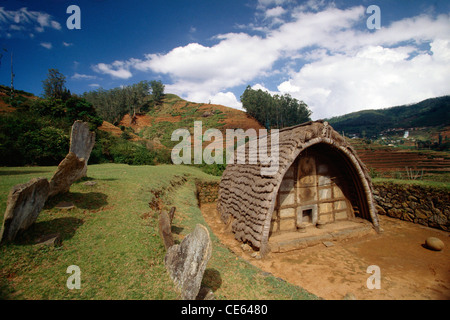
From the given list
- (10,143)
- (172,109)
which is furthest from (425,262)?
(172,109)

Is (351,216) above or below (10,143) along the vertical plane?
below

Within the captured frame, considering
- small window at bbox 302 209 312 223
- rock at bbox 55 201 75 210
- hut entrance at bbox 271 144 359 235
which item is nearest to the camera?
rock at bbox 55 201 75 210

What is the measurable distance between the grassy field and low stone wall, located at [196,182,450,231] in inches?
305

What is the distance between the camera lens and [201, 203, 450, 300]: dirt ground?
430 cm

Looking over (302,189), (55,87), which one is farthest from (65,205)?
(55,87)

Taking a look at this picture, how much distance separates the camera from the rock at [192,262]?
2957mm

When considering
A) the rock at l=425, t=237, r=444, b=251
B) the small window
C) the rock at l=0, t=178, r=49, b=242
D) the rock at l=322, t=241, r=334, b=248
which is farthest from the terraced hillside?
the rock at l=0, t=178, r=49, b=242

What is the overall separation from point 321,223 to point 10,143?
64.5 ft

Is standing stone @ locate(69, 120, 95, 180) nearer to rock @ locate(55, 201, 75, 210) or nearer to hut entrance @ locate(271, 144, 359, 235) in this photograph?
rock @ locate(55, 201, 75, 210)

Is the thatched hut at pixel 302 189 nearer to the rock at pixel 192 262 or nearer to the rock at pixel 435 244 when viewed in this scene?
the rock at pixel 435 244

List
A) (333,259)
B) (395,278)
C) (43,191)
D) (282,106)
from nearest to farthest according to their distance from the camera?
(43,191)
(395,278)
(333,259)
(282,106)

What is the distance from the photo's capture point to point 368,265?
5.36 meters

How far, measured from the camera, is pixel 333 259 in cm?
570
